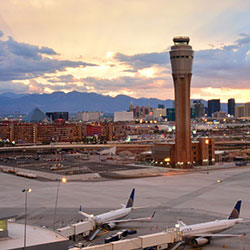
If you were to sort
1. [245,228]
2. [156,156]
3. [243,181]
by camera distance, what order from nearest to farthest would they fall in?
1. [245,228]
2. [243,181]
3. [156,156]

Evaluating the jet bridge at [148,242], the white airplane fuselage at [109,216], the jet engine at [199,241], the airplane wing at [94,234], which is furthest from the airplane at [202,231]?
the white airplane fuselage at [109,216]

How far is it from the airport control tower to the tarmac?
14.9 m

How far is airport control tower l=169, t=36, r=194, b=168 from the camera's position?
13138 centimetres

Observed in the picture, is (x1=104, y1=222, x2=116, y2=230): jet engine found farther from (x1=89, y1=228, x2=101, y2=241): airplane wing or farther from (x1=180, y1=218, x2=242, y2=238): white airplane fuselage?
(x1=180, y1=218, x2=242, y2=238): white airplane fuselage

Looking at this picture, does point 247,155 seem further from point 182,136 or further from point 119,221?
point 119,221

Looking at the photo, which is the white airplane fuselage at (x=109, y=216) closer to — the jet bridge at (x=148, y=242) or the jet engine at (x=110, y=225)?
the jet engine at (x=110, y=225)

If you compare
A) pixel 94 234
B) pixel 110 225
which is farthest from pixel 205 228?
pixel 94 234

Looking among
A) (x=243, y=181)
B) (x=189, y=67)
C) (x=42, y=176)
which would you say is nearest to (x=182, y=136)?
(x=189, y=67)

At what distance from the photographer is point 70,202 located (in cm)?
7669

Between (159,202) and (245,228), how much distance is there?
70.6 feet

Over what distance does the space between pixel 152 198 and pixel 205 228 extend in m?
30.9

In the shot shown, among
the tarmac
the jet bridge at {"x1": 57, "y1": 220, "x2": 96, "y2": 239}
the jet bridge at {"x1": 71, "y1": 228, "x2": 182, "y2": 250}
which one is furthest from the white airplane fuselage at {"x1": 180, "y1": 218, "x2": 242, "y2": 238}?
the jet bridge at {"x1": 57, "y1": 220, "x2": 96, "y2": 239}

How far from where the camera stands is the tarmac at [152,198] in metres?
60.0

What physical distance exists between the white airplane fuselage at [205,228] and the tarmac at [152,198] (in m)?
1.37
